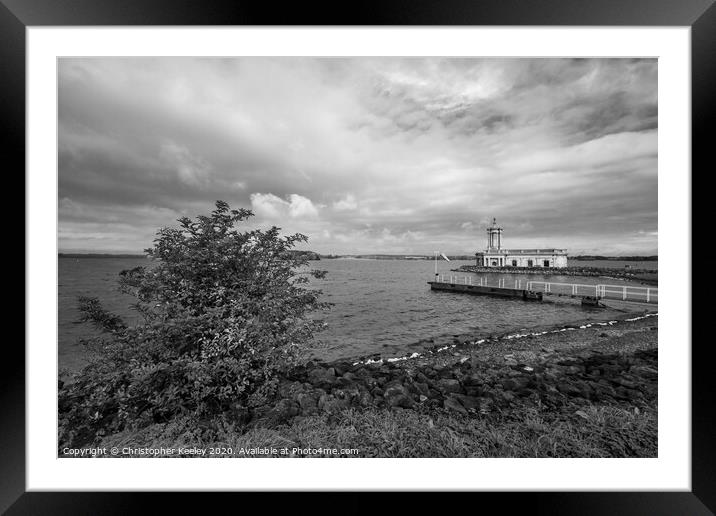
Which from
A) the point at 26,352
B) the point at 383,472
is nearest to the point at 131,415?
the point at 26,352

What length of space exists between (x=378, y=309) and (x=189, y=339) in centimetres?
529

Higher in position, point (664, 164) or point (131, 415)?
point (664, 164)

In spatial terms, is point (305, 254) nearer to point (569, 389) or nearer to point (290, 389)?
point (290, 389)

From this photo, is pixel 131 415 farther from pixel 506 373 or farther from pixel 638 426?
pixel 638 426

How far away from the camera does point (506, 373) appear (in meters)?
3.02

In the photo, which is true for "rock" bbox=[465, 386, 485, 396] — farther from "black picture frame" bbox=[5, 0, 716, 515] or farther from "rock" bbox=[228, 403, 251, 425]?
"rock" bbox=[228, 403, 251, 425]

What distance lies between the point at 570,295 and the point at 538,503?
391 inches

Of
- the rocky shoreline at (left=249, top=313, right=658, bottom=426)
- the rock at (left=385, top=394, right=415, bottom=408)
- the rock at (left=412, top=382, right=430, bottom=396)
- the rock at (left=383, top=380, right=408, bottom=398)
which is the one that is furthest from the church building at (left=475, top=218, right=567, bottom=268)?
the rock at (left=385, top=394, right=415, bottom=408)

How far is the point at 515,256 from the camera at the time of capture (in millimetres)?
5680

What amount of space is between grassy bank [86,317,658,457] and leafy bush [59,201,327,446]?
204mm

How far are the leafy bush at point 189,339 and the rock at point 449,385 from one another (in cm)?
171
